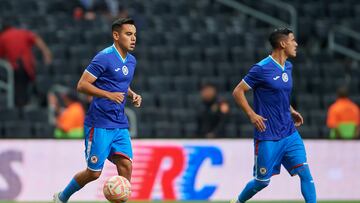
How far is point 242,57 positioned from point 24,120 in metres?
4.51

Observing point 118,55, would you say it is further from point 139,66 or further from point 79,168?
point 139,66

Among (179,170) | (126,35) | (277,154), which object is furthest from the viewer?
(179,170)

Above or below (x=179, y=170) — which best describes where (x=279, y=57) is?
above

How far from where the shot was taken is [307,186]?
35.3 ft

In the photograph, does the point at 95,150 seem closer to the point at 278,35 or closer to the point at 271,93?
the point at 271,93

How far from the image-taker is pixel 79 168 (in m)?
14.6

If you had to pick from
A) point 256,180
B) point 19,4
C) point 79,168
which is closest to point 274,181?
point 79,168

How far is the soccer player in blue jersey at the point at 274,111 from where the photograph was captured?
35.6 ft

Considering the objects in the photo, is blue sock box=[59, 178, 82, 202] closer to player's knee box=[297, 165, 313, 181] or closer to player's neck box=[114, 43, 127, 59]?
player's neck box=[114, 43, 127, 59]

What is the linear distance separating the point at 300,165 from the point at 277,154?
0.27 m

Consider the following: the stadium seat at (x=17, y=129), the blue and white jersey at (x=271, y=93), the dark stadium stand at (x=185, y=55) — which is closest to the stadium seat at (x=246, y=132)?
the dark stadium stand at (x=185, y=55)

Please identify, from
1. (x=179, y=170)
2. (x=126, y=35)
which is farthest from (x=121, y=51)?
(x=179, y=170)

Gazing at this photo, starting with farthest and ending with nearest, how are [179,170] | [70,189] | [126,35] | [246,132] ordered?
[246,132] < [179,170] < [70,189] < [126,35]

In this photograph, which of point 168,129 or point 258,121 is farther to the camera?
point 168,129
